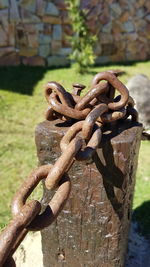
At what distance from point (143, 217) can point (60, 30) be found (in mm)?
6127

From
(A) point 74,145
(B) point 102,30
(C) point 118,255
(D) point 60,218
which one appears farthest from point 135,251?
(B) point 102,30

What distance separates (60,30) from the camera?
8102 mm

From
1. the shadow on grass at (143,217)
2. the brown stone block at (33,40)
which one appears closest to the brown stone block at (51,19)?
the brown stone block at (33,40)

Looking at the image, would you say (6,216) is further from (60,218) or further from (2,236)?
(2,236)

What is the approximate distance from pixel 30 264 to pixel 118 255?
800 millimetres

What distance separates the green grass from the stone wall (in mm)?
425

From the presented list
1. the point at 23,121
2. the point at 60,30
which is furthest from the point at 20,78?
the point at 23,121

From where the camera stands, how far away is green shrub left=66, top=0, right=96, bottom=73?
7391 millimetres

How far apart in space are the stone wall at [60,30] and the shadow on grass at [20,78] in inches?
11.7

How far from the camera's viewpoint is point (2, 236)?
2.59ft

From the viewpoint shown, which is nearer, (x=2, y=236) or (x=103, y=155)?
(x=2, y=236)

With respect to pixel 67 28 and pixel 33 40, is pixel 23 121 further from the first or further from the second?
pixel 67 28

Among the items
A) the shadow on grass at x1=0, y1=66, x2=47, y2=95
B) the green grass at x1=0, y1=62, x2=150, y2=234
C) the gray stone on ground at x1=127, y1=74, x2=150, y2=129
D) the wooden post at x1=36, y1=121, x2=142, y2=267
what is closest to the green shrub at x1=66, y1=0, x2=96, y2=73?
the green grass at x1=0, y1=62, x2=150, y2=234

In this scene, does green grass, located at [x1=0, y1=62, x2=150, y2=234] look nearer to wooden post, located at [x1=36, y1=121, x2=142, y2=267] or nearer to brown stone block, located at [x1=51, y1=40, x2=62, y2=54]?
brown stone block, located at [x1=51, y1=40, x2=62, y2=54]
